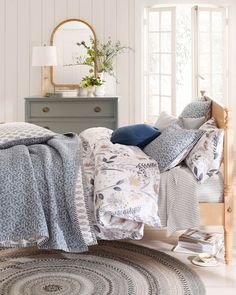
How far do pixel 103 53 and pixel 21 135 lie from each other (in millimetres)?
2795

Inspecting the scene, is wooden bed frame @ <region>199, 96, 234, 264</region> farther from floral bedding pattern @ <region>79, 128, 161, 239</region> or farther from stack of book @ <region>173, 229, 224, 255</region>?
floral bedding pattern @ <region>79, 128, 161, 239</region>

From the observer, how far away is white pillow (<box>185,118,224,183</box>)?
3446 mm

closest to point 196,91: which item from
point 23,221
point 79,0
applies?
point 79,0

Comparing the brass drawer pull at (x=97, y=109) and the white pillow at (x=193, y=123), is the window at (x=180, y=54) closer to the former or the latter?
the brass drawer pull at (x=97, y=109)

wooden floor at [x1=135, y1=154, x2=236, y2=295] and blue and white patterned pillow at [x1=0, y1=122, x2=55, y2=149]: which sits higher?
blue and white patterned pillow at [x1=0, y1=122, x2=55, y2=149]

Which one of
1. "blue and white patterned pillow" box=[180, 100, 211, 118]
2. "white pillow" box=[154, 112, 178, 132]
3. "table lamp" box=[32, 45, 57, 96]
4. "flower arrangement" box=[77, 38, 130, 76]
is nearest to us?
"blue and white patterned pillow" box=[180, 100, 211, 118]

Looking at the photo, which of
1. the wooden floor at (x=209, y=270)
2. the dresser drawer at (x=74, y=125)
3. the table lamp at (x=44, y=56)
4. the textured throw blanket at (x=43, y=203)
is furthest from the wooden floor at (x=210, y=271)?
the table lamp at (x=44, y=56)

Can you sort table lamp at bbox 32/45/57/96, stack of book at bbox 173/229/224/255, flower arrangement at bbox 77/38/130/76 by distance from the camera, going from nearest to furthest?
stack of book at bbox 173/229/224/255, table lamp at bbox 32/45/57/96, flower arrangement at bbox 77/38/130/76

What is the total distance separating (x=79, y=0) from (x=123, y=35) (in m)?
0.62

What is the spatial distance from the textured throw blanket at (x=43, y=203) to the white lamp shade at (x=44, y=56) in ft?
9.12

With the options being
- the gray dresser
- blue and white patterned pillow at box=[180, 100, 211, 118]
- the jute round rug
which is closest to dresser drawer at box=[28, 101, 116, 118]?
the gray dresser

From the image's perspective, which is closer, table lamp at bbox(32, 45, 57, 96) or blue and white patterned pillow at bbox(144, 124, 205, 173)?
blue and white patterned pillow at bbox(144, 124, 205, 173)

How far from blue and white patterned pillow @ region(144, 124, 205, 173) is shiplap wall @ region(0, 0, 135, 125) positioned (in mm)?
2934

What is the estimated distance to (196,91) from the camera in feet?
21.6
